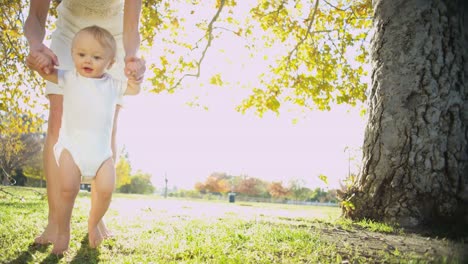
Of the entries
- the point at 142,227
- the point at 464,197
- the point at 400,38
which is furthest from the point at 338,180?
the point at 142,227

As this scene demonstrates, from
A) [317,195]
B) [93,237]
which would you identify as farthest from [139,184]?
[93,237]

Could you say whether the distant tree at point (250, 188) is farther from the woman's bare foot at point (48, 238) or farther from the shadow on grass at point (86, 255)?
the shadow on grass at point (86, 255)

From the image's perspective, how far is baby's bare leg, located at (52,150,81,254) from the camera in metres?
2.36

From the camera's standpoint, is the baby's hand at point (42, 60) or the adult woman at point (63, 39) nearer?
the baby's hand at point (42, 60)

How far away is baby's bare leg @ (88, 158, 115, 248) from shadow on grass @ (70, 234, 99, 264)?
2.5 inches

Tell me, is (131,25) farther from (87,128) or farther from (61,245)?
(61,245)

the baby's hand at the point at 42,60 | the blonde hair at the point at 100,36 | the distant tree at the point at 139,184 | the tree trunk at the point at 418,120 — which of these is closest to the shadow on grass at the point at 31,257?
the baby's hand at the point at 42,60

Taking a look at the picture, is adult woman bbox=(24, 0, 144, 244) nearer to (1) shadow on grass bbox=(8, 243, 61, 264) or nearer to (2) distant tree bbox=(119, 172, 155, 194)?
(1) shadow on grass bbox=(8, 243, 61, 264)

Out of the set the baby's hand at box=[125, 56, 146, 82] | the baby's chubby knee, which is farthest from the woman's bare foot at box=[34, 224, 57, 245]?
the baby's hand at box=[125, 56, 146, 82]

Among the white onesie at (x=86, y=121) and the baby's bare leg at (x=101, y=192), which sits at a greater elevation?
the white onesie at (x=86, y=121)

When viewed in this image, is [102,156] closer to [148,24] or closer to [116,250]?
[116,250]

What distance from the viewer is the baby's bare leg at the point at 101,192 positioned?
7.92ft

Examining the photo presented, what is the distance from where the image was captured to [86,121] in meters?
2.44

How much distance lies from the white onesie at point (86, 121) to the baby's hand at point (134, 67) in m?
0.18
